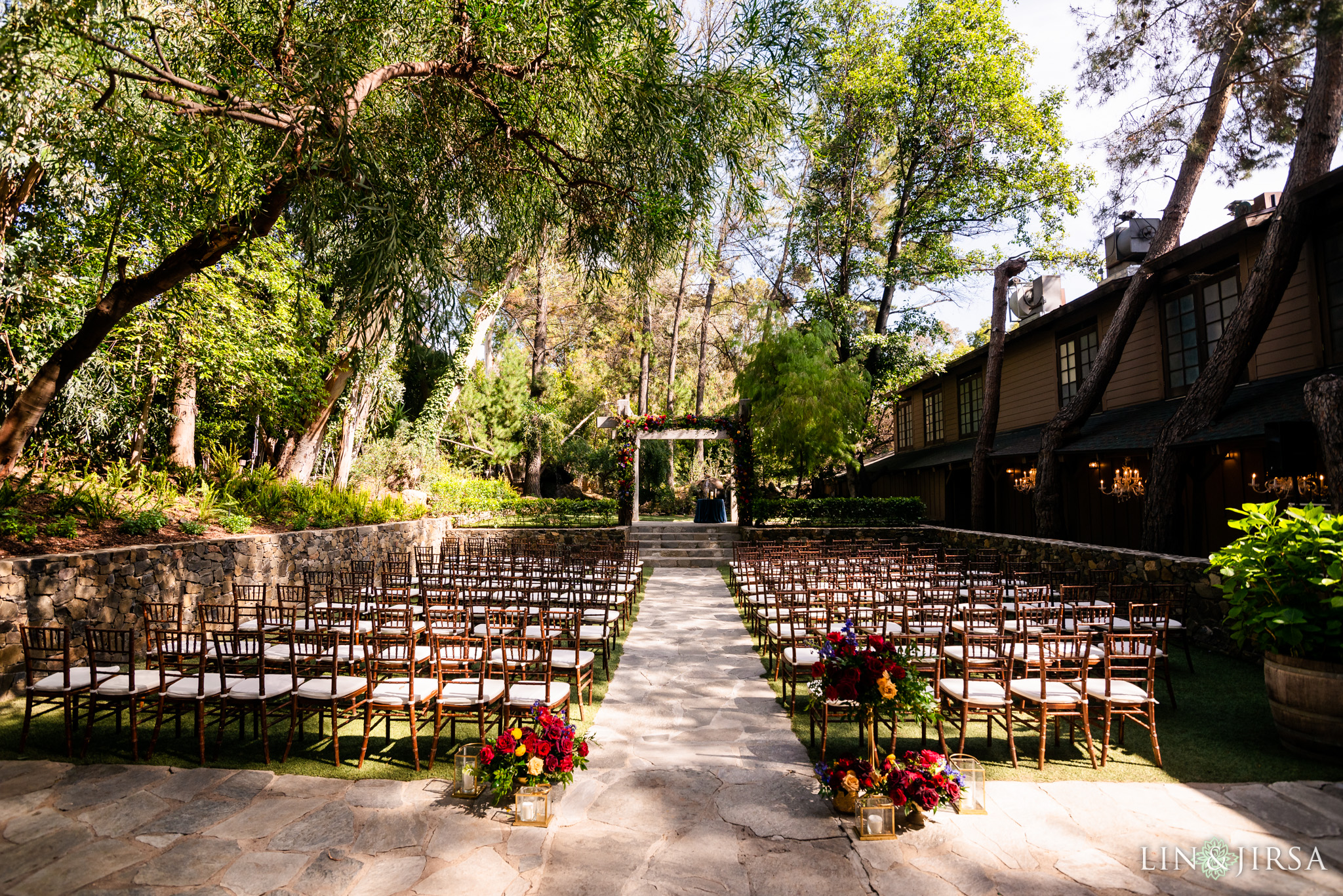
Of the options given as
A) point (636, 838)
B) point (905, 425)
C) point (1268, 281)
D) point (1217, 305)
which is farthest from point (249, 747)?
point (905, 425)

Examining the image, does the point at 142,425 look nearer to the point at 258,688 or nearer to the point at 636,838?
the point at 258,688

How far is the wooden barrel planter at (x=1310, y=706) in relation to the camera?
4.48 meters

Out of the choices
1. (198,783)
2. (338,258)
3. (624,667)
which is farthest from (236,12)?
(624,667)

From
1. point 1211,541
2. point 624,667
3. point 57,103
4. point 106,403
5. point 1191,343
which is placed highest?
point 57,103

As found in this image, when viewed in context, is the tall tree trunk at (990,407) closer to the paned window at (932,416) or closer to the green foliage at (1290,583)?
the paned window at (932,416)

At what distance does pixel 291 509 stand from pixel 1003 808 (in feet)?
39.9

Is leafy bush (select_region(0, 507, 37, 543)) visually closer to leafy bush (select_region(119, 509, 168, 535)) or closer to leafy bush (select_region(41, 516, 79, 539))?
leafy bush (select_region(41, 516, 79, 539))

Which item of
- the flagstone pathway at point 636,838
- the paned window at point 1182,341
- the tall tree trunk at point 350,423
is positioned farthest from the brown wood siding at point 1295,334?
the tall tree trunk at point 350,423

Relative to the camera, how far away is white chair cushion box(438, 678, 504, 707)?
14.3ft

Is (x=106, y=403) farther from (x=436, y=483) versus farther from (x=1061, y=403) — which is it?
(x=1061, y=403)

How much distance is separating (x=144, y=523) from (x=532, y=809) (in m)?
7.15

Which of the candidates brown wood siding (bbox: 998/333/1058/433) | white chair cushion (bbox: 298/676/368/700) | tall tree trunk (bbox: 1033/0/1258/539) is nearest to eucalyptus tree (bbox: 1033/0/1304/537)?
tall tree trunk (bbox: 1033/0/1258/539)

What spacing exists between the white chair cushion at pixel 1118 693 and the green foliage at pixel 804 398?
15.5 m

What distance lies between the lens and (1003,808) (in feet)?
12.6
